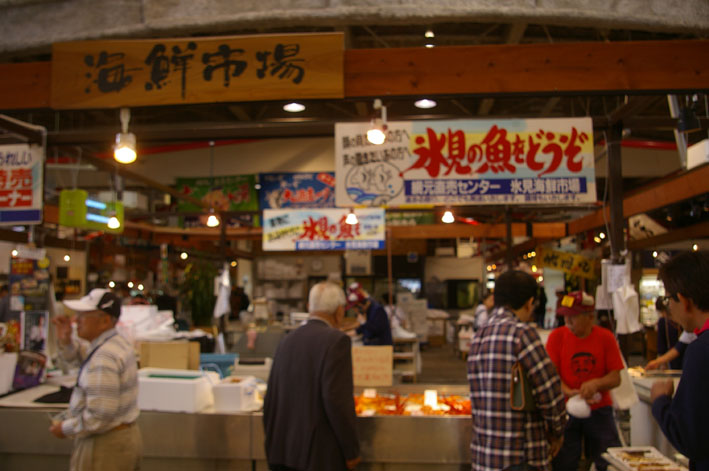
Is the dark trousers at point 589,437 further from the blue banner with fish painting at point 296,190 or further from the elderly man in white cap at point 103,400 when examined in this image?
the blue banner with fish painting at point 296,190

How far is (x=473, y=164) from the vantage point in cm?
473

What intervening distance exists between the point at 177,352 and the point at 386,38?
680cm

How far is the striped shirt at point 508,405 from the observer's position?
2.93 m

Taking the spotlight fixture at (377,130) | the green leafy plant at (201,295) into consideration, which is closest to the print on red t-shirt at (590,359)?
the spotlight fixture at (377,130)

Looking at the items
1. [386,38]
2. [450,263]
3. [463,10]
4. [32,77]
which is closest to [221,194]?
[386,38]

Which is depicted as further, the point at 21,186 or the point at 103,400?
the point at 21,186

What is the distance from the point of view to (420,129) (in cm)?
479

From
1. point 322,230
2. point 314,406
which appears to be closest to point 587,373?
point 314,406

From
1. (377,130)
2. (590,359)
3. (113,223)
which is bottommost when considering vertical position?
(590,359)

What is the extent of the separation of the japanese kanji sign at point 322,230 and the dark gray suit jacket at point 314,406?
6506 mm

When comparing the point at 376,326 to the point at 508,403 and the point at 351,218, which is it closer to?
the point at 351,218

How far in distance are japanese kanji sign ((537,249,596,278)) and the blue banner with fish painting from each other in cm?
556

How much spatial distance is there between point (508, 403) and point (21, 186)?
517cm

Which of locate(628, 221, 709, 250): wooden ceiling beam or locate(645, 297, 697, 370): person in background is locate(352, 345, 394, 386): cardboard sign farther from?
locate(628, 221, 709, 250): wooden ceiling beam
